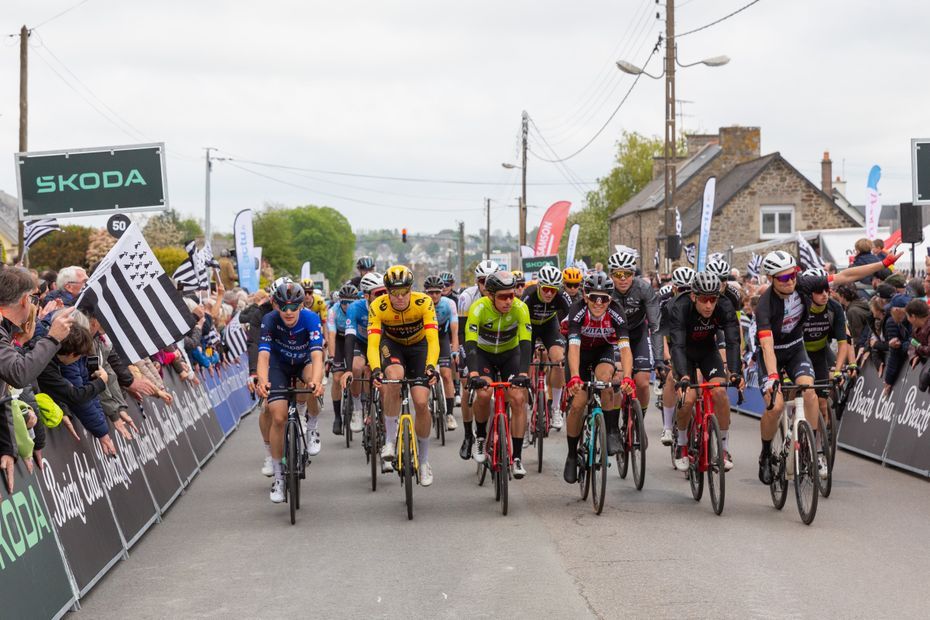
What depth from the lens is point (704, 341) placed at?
36.2 ft

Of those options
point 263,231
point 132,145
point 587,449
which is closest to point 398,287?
point 587,449

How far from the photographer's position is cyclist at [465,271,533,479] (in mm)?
10359

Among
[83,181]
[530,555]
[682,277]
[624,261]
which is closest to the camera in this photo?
[530,555]

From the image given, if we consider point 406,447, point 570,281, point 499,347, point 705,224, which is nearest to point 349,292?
point 570,281

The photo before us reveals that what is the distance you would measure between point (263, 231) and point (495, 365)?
111796 millimetres

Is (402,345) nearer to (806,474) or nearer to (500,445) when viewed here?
(500,445)

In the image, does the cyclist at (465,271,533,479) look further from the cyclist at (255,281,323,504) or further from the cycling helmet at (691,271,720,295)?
the cycling helmet at (691,271,720,295)

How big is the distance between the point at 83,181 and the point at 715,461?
7.58 m

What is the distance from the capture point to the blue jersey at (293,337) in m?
10.6

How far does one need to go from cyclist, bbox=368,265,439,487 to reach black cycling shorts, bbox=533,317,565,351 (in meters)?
2.75

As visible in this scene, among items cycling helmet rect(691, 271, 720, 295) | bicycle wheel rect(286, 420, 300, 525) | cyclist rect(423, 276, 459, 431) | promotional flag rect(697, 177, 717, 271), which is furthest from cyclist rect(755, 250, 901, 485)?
promotional flag rect(697, 177, 717, 271)

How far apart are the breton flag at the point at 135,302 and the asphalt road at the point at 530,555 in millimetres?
1499

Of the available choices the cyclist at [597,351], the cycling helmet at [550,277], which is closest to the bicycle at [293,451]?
the cyclist at [597,351]

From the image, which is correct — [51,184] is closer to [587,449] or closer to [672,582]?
[587,449]
